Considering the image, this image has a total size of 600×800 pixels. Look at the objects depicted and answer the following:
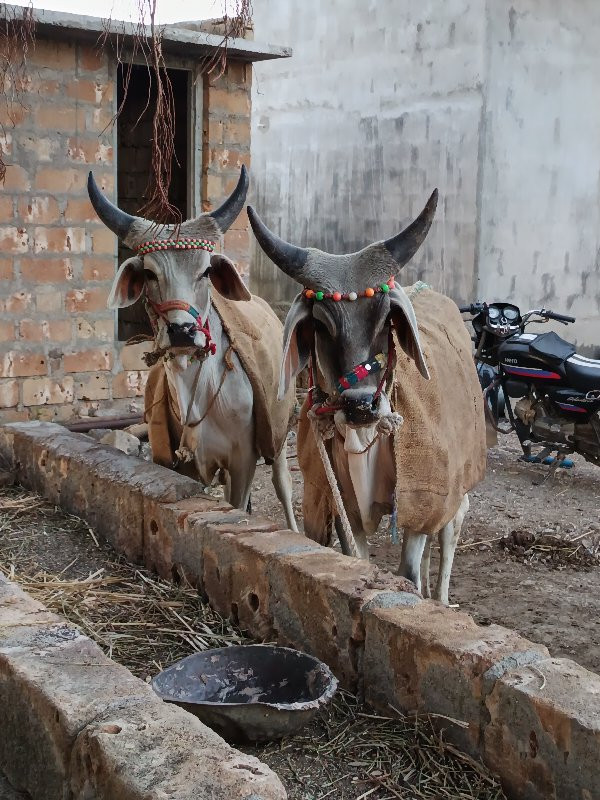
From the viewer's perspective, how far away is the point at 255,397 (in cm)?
519

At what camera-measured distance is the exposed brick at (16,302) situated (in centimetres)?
701

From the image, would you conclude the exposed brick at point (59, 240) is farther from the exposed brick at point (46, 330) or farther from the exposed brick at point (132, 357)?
the exposed brick at point (132, 357)

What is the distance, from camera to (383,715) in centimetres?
319

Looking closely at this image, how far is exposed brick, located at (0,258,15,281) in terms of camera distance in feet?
22.8

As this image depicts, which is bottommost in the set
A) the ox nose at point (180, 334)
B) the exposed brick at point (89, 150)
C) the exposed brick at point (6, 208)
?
the ox nose at point (180, 334)

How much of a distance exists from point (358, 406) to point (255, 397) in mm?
1483

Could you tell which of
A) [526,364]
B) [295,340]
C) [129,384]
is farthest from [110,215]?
[526,364]

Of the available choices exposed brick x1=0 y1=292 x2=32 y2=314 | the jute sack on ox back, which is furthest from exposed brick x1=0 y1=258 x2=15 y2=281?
the jute sack on ox back

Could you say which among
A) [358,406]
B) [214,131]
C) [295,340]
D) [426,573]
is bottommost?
[426,573]

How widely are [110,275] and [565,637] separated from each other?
Result: 4.31m

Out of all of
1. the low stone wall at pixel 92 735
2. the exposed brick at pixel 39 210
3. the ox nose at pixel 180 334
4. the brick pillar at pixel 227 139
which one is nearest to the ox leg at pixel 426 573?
the ox nose at pixel 180 334

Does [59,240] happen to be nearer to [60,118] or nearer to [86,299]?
[86,299]

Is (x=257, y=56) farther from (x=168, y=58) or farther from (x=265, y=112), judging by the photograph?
(x=265, y=112)

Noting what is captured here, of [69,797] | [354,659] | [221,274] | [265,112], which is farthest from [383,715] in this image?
[265,112]
